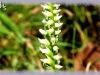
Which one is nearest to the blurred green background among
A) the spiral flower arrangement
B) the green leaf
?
the green leaf

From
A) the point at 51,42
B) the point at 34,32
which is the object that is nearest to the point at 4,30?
the point at 34,32

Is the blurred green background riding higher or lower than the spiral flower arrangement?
higher

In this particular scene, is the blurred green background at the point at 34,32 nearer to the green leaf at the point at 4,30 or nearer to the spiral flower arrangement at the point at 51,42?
the green leaf at the point at 4,30

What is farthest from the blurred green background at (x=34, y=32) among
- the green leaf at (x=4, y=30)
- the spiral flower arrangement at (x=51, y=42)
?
the spiral flower arrangement at (x=51, y=42)

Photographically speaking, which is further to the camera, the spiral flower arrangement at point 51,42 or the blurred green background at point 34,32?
the blurred green background at point 34,32

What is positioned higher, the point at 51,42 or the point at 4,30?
the point at 4,30

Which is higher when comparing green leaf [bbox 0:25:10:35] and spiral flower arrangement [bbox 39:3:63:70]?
green leaf [bbox 0:25:10:35]

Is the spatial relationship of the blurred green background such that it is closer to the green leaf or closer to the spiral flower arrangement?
the green leaf

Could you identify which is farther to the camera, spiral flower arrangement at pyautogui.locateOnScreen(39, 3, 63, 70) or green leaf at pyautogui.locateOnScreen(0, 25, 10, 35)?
green leaf at pyautogui.locateOnScreen(0, 25, 10, 35)

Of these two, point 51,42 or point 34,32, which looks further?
point 34,32

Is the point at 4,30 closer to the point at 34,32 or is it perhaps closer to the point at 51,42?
the point at 34,32
